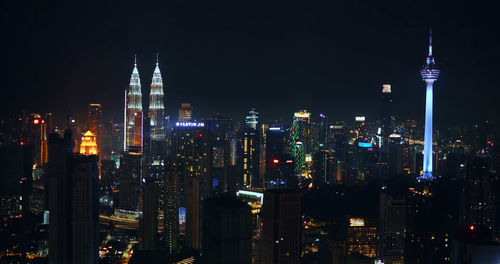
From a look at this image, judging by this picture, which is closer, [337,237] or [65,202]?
[65,202]

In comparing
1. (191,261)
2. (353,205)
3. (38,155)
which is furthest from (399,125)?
(38,155)

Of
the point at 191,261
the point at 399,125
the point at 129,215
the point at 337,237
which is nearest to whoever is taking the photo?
the point at 191,261

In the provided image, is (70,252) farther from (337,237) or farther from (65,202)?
(337,237)

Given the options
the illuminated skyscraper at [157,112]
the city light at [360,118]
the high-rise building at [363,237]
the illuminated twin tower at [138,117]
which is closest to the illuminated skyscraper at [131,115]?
the illuminated twin tower at [138,117]

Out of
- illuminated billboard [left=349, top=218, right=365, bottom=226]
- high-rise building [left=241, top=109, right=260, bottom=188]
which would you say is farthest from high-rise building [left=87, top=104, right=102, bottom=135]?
illuminated billboard [left=349, top=218, right=365, bottom=226]

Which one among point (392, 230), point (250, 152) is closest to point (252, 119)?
point (250, 152)

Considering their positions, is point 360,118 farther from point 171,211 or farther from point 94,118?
point 94,118
